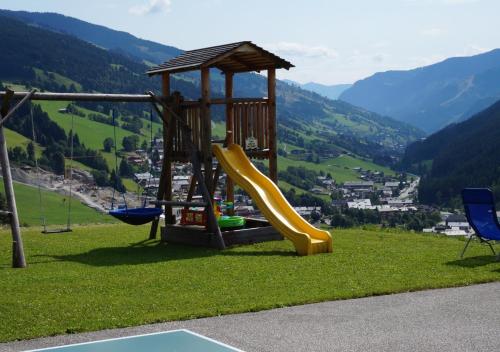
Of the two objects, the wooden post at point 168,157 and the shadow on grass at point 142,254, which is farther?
the wooden post at point 168,157

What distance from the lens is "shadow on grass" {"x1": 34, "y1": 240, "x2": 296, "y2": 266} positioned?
1271cm

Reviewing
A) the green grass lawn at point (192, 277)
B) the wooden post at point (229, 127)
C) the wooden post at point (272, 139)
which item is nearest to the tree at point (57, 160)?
the wooden post at point (229, 127)

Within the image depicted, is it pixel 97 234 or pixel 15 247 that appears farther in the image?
pixel 97 234

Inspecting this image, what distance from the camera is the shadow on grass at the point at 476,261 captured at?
11523 millimetres

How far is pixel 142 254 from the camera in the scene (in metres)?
13.6

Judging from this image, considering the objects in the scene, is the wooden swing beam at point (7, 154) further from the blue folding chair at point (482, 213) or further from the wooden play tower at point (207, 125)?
the blue folding chair at point (482, 213)

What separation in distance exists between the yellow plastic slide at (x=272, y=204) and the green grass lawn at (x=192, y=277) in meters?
0.35

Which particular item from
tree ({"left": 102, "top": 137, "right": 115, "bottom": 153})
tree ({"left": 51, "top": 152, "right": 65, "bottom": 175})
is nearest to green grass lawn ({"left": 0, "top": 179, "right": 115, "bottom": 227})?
tree ({"left": 51, "top": 152, "right": 65, "bottom": 175})

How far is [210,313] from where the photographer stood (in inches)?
319

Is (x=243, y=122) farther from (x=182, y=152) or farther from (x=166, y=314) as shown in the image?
(x=166, y=314)

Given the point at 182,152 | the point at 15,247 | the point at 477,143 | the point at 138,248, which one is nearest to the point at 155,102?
the point at 182,152

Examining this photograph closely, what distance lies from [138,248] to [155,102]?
3.08m

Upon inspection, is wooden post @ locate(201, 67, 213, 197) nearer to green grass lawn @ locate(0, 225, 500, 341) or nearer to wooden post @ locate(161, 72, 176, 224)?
wooden post @ locate(161, 72, 176, 224)

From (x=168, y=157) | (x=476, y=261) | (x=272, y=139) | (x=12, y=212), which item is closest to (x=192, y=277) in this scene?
(x=12, y=212)
